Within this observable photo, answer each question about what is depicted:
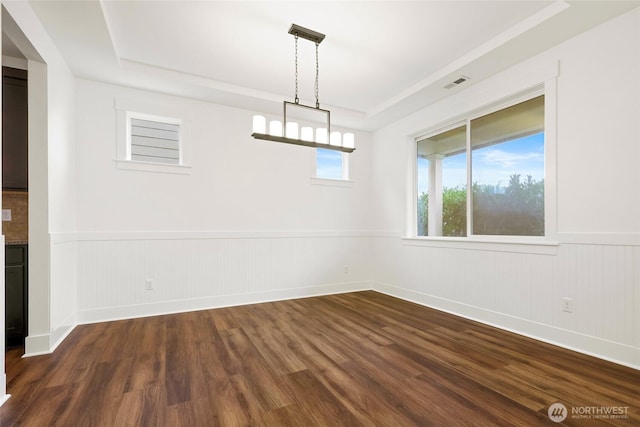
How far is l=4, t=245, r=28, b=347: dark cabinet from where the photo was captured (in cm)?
263

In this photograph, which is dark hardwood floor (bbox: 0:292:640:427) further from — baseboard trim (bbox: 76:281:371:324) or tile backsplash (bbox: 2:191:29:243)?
tile backsplash (bbox: 2:191:29:243)

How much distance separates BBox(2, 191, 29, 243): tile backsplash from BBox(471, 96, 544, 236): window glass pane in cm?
490

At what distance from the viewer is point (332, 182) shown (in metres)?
5.02

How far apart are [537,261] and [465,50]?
2244 mm

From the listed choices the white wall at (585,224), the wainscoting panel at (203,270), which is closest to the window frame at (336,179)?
the wainscoting panel at (203,270)

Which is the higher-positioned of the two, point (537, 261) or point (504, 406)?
point (537, 261)

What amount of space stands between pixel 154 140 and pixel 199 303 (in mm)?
2217

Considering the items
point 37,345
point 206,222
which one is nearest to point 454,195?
point 206,222

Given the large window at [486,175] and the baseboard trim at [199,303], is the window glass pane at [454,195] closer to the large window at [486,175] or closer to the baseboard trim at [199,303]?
the large window at [486,175]

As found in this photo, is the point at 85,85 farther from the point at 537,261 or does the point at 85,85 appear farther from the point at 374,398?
the point at 537,261

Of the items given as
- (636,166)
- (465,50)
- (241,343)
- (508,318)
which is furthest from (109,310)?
(636,166)

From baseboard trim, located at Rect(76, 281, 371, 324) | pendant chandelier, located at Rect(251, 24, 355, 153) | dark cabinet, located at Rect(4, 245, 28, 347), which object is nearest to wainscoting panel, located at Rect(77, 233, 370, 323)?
baseboard trim, located at Rect(76, 281, 371, 324)

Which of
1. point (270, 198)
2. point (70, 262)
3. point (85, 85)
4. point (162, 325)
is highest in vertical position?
point (85, 85)

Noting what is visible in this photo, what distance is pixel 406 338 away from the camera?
2.94 meters
